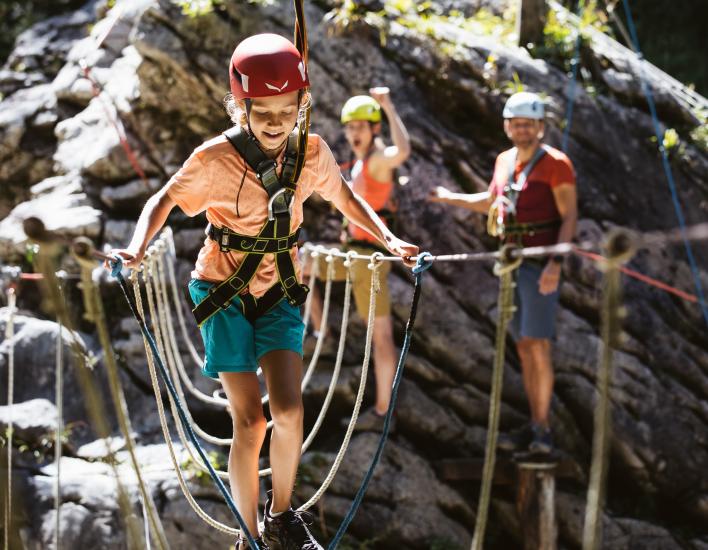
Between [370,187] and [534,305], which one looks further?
[370,187]

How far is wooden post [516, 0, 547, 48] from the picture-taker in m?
6.88

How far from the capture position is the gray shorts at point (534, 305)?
185 inches

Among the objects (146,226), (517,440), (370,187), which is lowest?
(517,440)

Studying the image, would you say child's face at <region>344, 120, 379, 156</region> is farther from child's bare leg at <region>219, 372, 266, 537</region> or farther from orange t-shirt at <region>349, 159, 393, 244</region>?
child's bare leg at <region>219, 372, 266, 537</region>

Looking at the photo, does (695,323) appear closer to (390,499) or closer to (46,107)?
(390,499)

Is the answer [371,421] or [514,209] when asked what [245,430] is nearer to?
[514,209]

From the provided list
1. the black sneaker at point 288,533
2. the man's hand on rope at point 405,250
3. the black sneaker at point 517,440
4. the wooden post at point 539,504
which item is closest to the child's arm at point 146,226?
the man's hand on rope at point 405,250

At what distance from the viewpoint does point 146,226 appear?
2.71 meters

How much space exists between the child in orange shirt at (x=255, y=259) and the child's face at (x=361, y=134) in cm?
197

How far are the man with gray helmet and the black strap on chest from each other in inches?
75.3

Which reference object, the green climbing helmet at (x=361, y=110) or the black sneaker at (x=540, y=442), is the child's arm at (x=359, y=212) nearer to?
the green climbing helmet at (x=361, y=110)

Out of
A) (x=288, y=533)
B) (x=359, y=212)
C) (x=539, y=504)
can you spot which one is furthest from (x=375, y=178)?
(x=288, y=533)

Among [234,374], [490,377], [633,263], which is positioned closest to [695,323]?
[633,263]

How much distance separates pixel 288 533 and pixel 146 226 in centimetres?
107
